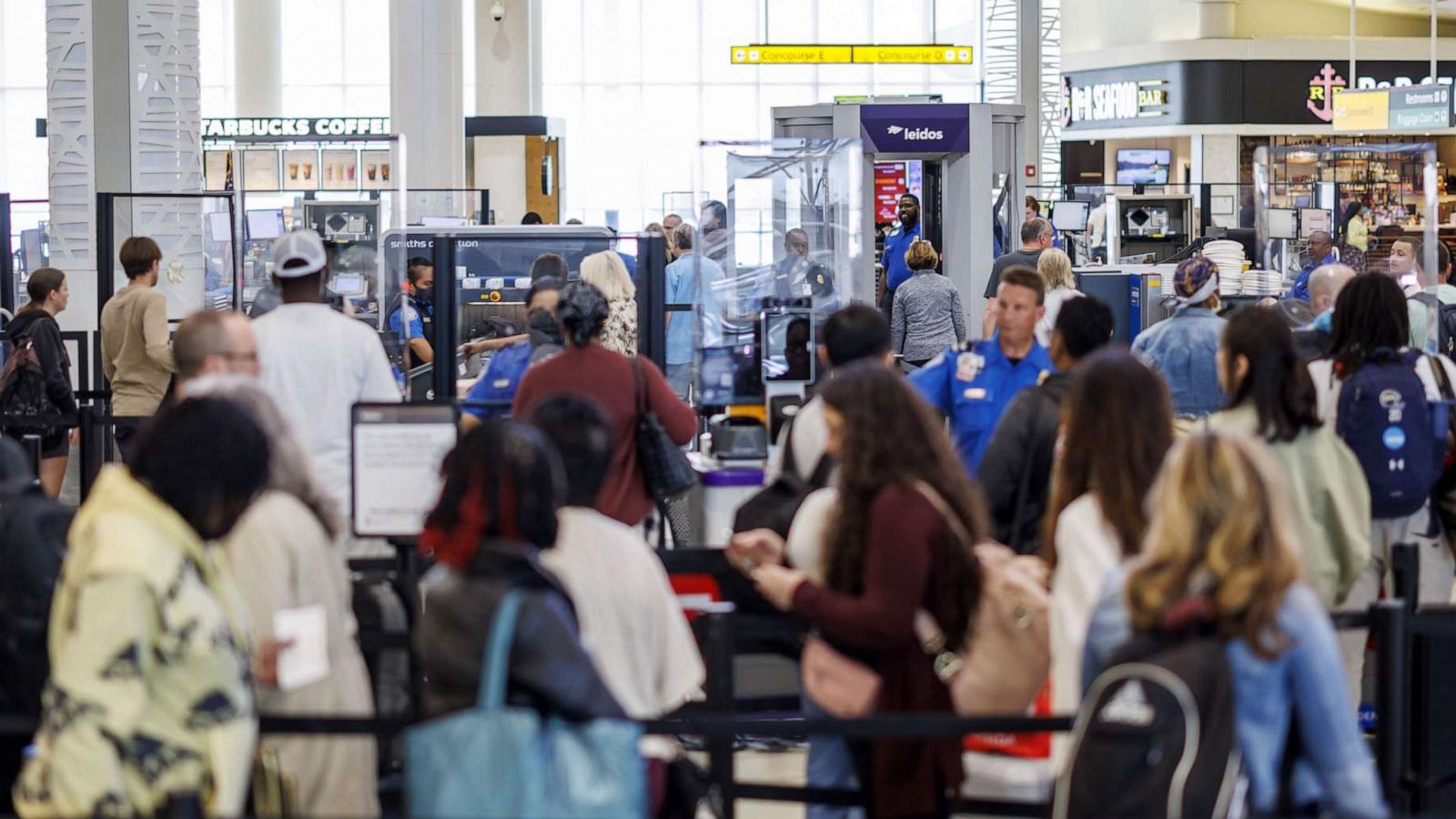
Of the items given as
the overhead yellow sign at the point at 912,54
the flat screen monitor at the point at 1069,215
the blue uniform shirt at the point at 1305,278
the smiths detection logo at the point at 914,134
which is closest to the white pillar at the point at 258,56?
the overhead yellow sign at the point at 912,54

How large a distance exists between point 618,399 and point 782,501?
93cm

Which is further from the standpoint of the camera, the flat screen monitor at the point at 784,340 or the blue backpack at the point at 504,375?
the flat screen monitor at the point at 784,340

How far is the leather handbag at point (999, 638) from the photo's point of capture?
145 inches

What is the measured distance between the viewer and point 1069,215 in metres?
18.0

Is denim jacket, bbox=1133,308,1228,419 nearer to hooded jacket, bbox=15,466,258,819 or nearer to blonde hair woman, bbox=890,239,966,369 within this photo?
blonde hair woman, bbox=890,239,966,369

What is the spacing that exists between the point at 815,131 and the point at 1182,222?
5116 mm

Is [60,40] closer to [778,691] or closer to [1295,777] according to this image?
[778,691]

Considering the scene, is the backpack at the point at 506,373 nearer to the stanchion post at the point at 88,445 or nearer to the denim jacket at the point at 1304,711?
the stanchion post at the point at 88,445

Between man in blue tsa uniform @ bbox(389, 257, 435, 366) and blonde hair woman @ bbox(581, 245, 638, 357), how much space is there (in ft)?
3.33

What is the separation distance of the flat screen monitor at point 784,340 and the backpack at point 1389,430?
2.40 metres

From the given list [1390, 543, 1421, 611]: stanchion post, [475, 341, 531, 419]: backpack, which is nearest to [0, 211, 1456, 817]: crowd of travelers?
[1390, 543, 1421, 611]: stanchion post

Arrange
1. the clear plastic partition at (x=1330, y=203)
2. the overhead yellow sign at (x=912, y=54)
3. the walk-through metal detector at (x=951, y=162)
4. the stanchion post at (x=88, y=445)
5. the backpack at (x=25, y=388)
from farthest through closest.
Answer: the overhead yellow sign at (x=912, y=54)
the walk-through metal detector at (x=951, y=162)
the clear plastic partition at (x=1330, y=203)
the backpack at (x=25, y=388)
the stanchion post at (x=88, y=445)

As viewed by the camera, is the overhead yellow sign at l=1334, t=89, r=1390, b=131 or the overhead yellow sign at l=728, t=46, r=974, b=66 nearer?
the overhead yellow sign at l=1334, t=89, r=1390, b=131

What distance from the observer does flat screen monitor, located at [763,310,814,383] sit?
7.46 m
